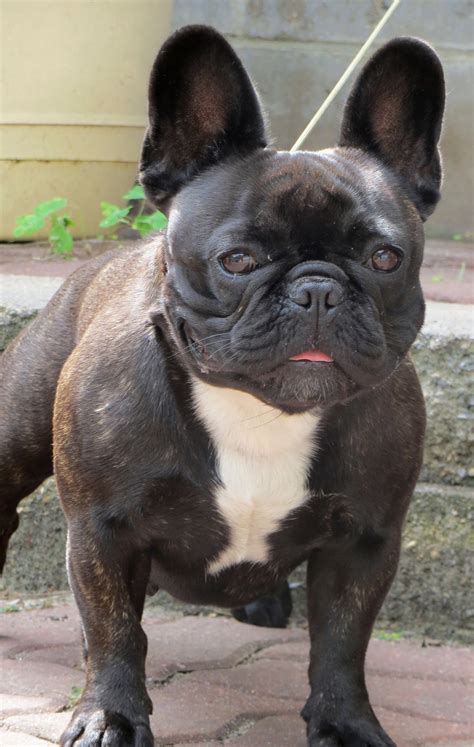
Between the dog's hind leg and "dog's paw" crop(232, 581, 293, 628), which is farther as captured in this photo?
"dog's paw" crop(232, 581, 293, 628)

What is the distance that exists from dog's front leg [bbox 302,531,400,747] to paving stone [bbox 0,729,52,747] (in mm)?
571

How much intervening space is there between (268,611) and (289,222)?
1.61 metres

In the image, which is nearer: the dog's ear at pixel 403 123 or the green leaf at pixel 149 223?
the dog's ear at pixel 403 123

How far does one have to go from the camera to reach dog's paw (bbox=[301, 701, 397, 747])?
9.18 feet

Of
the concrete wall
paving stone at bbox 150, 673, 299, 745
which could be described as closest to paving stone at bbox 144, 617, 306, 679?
paving stone at bbox 150, 673, 299, 745

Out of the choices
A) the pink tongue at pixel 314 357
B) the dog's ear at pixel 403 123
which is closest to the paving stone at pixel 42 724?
the pink tongue at pixel 314 357

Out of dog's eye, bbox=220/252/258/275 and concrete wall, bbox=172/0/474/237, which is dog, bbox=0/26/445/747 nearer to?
dog's eye, bbox=220/252/258/275

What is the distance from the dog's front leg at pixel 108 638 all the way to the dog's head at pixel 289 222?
429mm

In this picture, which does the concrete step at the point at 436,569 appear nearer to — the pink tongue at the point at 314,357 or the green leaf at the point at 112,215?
the pink tongue at the point at 314,357

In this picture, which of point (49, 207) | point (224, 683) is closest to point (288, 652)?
point (224, 683)

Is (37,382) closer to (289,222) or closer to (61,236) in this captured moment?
(289,222)

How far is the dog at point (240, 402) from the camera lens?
2549 millimetres

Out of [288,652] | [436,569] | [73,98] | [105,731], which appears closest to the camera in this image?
[105,731]

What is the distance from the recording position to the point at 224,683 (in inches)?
129
